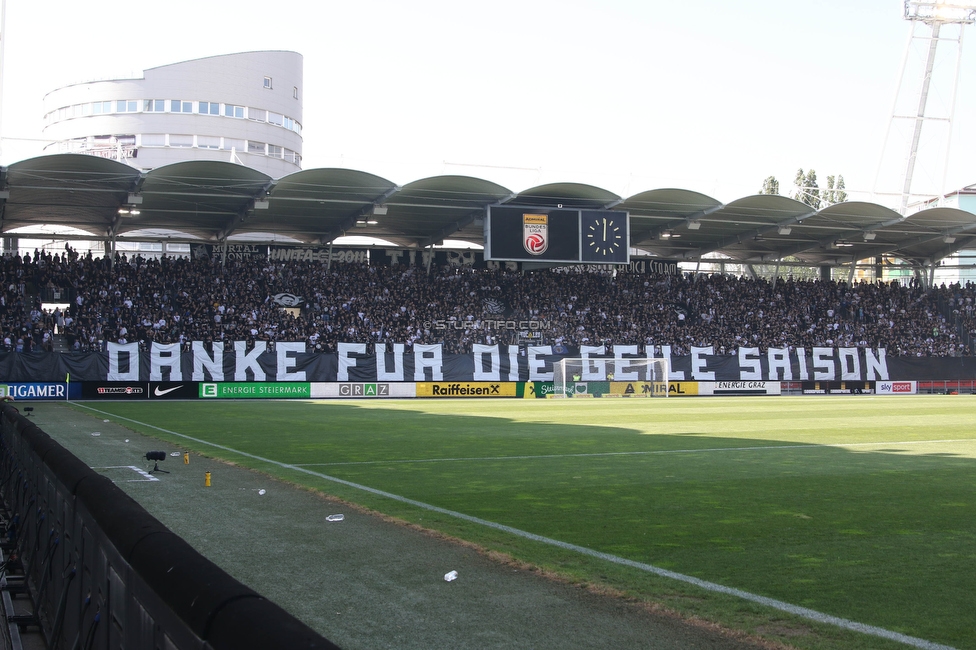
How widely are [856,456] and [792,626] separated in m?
11.7

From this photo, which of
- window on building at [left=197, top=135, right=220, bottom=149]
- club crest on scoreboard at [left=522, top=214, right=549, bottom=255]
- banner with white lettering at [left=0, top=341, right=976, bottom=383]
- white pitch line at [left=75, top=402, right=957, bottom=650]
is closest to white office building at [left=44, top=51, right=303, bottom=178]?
window on building at [left=197, top=135, right=220, bottom=149]

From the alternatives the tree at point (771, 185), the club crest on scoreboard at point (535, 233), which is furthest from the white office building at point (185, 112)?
Result: the tree at point (771, 185)

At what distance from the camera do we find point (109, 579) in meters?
4.23

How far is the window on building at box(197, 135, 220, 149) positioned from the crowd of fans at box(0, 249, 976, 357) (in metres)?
32.7

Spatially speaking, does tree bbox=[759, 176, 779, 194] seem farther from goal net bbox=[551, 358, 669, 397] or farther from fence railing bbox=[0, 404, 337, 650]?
fence railing bbox=[0, 404, 337, 650]

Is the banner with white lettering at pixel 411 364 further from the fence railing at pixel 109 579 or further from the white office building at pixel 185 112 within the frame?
the white office building at pixel 185 112

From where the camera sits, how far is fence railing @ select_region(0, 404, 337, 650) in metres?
2.57

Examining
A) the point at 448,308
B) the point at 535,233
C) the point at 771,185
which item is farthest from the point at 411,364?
the point at 771,185

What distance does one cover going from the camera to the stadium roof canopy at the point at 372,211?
42.1m

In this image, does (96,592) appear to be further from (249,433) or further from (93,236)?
(93,236)

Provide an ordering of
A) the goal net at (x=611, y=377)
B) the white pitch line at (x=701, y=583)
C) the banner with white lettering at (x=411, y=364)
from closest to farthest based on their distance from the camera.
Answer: the white pitch line at (x=701, y=583), the banner with white lettering at (x=411, y=364), the goal net at (x=611, y=377)

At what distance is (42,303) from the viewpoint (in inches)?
1816

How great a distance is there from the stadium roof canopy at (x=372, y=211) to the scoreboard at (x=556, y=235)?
1034 millimetres

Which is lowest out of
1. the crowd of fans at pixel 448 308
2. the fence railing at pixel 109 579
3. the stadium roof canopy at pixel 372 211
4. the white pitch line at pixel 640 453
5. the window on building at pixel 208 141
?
the white pitch line at pixel 640 453
